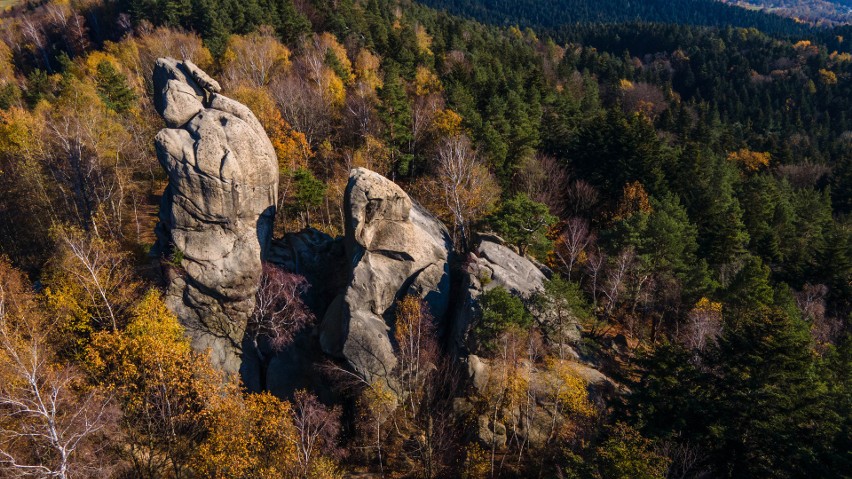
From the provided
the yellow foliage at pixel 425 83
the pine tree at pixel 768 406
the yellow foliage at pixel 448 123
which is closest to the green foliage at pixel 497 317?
the pine tree at pixel 768 406

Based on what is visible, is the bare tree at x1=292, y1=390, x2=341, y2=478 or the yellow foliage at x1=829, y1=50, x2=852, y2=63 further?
the yellow foliage at x1=829, y1=50, x2=852, y2=63

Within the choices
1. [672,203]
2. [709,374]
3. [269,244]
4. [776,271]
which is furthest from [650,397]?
[776,271]

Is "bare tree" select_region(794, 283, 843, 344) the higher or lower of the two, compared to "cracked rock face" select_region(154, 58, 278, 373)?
lower

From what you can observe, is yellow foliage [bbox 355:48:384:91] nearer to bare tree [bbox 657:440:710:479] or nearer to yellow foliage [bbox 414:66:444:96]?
yellow foliage [bbox 414:66:444:96]

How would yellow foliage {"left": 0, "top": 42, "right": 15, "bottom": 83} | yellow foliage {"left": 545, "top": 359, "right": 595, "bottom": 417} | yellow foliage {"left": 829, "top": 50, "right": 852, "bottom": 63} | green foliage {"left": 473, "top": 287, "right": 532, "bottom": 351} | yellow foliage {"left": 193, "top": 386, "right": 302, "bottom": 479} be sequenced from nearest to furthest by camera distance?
1. yellow foliage {"left": 193, "top": 386, "right": 302, "bottom": 479}
2. yellow foliage {"left": 545, "top": 359, "right": 595, "bottom": 417}
3. green foliage {"left": 473, "top": 287, "right": 532, "bottom": 351}
4. yellow foliage {"left": 0, "top": 42, "right": 15, "bottom": 83}
5. yellow foliage {"left": 829, "top": 50, "right": 852, "bottom": 63}

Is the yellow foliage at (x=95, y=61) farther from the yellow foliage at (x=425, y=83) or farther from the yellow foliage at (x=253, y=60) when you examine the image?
the yellow foliage at (x=425, y=83)

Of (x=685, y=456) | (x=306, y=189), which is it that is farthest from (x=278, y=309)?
(x=685, y=456)

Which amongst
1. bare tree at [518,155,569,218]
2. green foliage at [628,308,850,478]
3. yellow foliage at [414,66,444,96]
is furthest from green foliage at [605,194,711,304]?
yellow foliage at [414,66,444,96]
